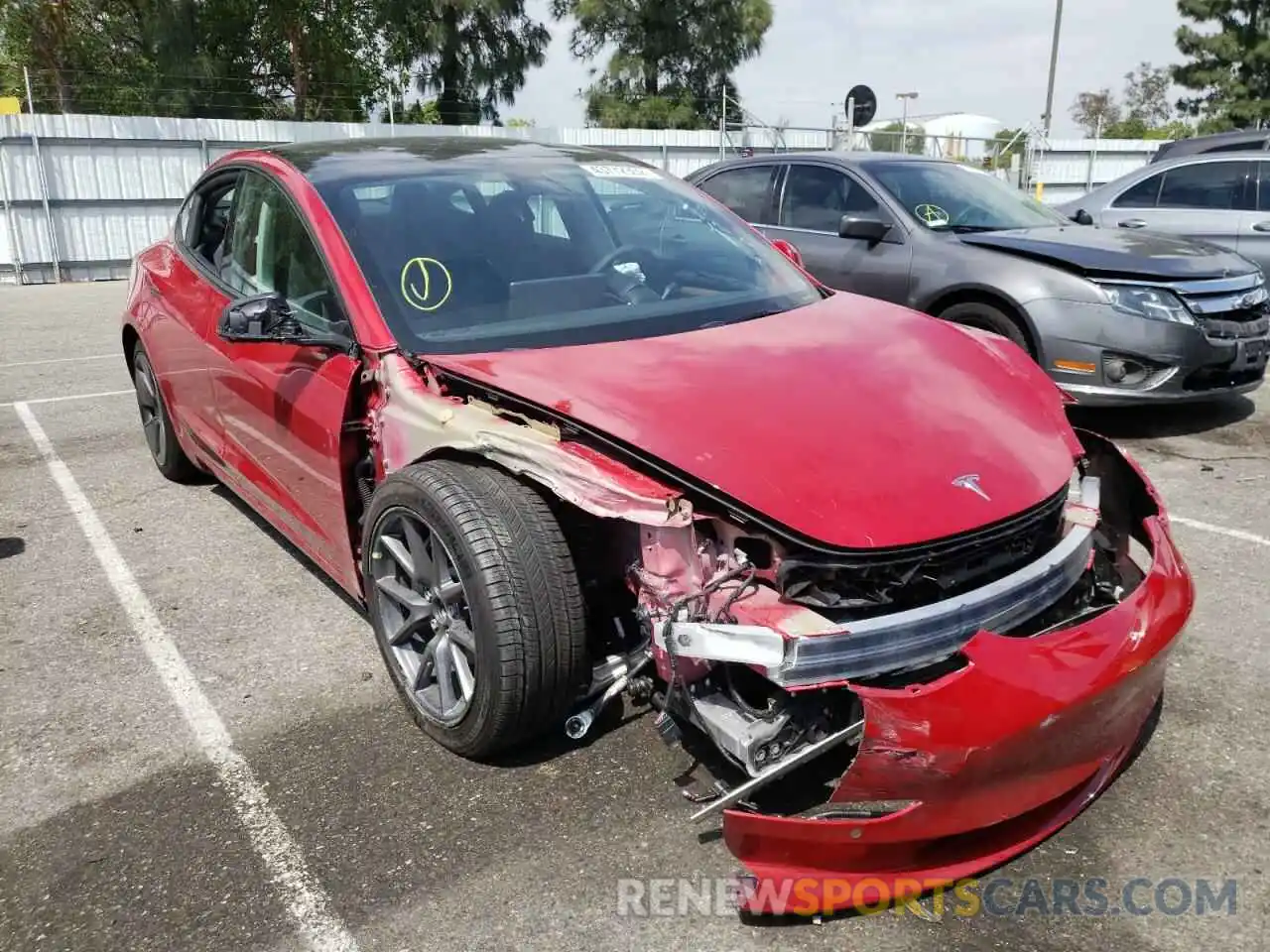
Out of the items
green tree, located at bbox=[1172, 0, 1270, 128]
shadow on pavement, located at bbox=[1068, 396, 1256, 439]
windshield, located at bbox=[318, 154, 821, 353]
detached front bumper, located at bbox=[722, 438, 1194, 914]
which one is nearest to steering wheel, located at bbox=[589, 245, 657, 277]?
windshield, located at bbox=[318, 154, 821, 353]

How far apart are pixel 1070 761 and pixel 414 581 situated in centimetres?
170

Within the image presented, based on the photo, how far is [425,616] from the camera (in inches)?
110

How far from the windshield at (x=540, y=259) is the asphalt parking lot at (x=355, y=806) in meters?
1.19

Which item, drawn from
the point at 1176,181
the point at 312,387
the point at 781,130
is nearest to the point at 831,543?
the point at 312,387

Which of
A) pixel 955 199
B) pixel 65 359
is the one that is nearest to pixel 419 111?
pixel 65 359

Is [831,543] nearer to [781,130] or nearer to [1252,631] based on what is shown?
[1252,631]

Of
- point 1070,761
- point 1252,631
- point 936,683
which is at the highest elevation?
point 936,683

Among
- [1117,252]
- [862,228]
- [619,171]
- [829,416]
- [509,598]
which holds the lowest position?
[509,598]

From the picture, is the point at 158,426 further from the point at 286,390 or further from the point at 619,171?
the point at 619,171

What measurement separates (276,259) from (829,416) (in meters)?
2.15

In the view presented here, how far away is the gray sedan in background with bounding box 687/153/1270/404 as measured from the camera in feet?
18.0

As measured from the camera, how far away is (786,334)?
10.1 feet

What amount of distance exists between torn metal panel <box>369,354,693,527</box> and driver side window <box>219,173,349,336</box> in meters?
0.35

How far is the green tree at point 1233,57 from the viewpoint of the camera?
130 ft
